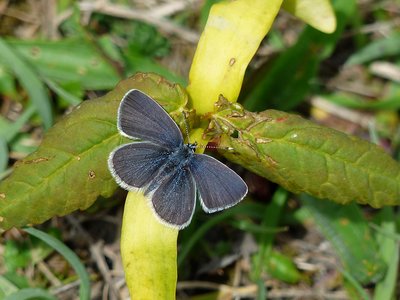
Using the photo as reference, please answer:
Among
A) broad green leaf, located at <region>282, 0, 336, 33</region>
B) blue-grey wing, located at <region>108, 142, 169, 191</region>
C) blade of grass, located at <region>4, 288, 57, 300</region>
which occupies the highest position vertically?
broad green leaf, located at <region>282, 0, 336, 33</region>

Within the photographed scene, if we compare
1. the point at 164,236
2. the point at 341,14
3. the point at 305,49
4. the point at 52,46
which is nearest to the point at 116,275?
the point at 164,236

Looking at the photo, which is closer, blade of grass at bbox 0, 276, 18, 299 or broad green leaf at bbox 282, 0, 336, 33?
broad green leaf at bbox 282, 0, 336, 33

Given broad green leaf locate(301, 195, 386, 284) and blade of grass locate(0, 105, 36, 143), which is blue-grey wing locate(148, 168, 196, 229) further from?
blade of grass locate(0, 105, 36, 143)

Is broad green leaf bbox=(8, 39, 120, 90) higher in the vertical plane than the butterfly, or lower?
lower

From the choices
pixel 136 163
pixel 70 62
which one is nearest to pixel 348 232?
pixel 136 163

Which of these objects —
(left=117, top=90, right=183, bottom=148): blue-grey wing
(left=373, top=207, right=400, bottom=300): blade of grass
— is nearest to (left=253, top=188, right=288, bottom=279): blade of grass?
(left=373, top=207, right=400, bottom=300): blade of grass

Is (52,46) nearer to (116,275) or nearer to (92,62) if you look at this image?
(92,62)

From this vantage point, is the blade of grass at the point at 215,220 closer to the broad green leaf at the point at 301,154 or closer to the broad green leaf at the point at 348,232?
the broad green leaf at the point at 348,232
